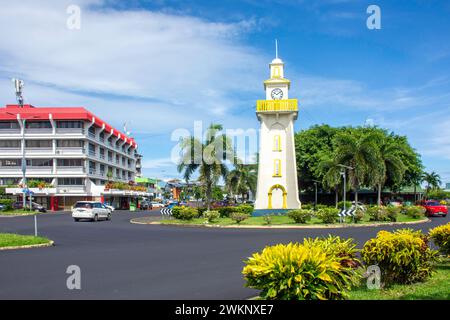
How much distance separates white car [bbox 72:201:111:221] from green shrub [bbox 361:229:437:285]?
27.8 m

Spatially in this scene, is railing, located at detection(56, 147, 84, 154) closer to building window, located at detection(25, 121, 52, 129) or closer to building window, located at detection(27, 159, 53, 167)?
building window, located at detection(27, 159, 53, 167)

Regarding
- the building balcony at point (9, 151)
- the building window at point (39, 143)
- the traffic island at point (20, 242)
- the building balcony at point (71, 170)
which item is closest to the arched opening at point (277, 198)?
→ the traffic island at point (20, 242)

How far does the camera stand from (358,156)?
36.1m

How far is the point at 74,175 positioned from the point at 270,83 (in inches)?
1321

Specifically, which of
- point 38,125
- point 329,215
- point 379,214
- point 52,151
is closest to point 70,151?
point 52,151

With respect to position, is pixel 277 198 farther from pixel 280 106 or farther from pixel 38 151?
pixel 38 151

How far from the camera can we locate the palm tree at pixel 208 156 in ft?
114

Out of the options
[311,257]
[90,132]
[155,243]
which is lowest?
[155,243]

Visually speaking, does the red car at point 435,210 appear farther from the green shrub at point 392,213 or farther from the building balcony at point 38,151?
the building balcony at point 38,151

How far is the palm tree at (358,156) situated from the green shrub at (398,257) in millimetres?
28166
